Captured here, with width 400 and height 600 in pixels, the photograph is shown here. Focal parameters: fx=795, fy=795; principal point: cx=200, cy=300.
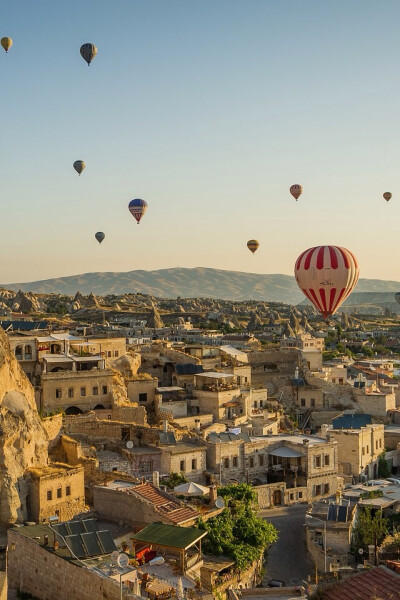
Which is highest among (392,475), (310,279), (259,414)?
(310,279)

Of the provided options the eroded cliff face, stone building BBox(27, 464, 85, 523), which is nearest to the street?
stone building BBox(27, 464, 85, 523)

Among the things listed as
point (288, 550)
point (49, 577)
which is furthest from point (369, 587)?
point (288, 550)

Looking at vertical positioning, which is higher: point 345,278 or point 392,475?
point 345,278

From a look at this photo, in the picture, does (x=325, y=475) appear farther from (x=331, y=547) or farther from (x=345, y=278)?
(x=345, y=278)

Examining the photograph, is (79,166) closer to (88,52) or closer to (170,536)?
(88,52)

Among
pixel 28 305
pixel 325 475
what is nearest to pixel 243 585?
pixel 325 475

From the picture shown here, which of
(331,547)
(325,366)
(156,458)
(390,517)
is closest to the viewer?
(331,547)
